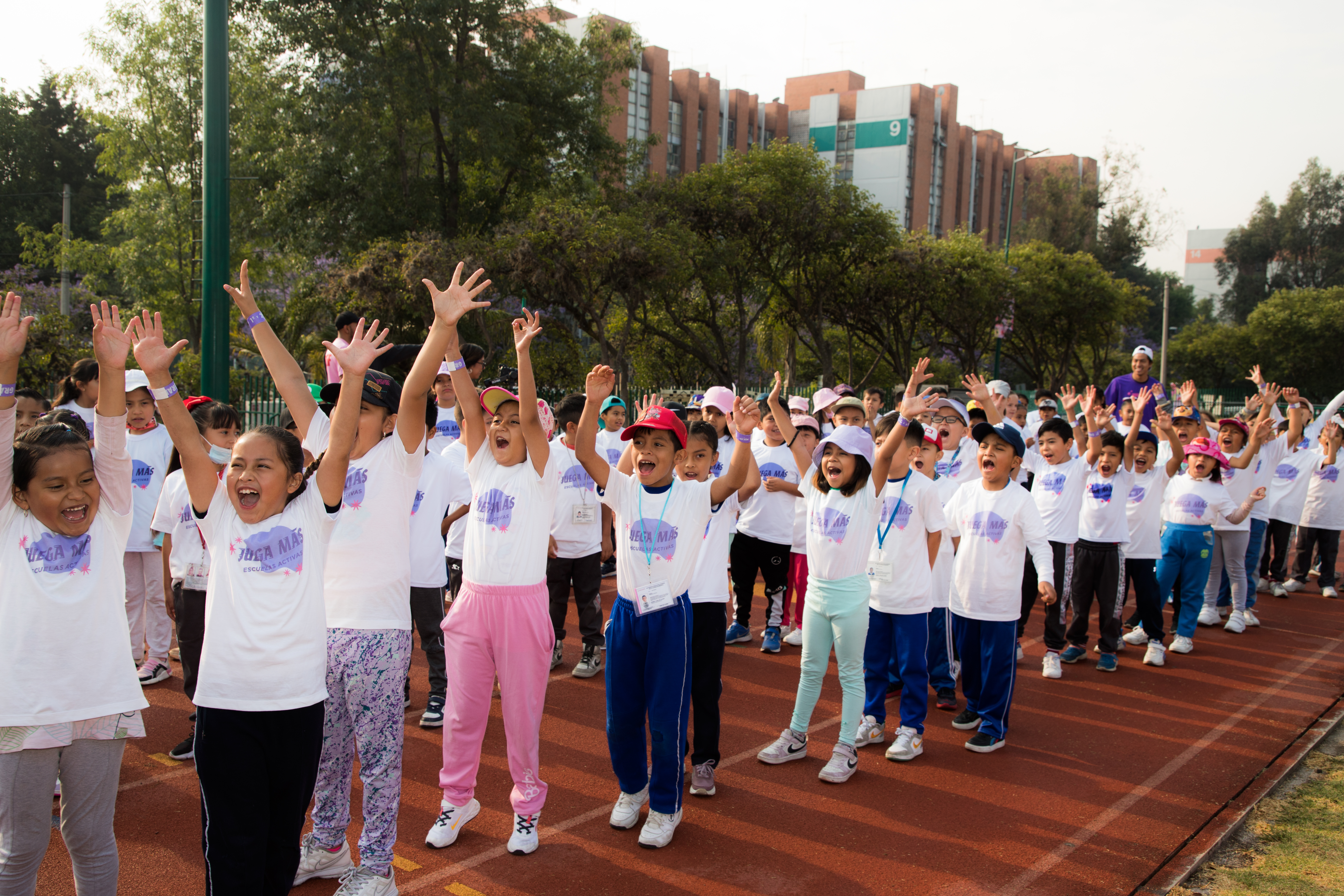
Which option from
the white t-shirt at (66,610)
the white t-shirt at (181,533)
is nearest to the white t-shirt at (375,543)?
the white t-shirt at (66,610)

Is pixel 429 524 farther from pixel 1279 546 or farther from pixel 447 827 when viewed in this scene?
pixel 1279 546

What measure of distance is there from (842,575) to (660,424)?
143cm

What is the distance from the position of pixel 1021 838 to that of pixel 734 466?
2.22 metres

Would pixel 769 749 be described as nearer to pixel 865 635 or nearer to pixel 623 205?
pixel 865 635

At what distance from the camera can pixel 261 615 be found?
312 centimetres

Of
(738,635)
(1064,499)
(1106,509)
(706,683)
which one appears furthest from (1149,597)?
(706,683)

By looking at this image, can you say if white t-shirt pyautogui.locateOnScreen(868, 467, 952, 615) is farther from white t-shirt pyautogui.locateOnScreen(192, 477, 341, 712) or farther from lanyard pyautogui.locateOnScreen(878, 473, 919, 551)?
white t-shirt pyautogui.locateOnScreen(192, 477, 341, 712)

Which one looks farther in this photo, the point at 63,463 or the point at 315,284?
the point at 315,284

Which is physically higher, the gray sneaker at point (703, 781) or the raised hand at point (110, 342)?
the raised hand at point (110, 342)

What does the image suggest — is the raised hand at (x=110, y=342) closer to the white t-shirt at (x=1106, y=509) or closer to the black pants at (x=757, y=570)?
the black pants at (x=757, y=570)

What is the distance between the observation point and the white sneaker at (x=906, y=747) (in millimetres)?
5398

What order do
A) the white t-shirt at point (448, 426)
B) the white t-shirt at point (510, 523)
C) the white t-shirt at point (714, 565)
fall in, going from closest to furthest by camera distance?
the white t-shirt at point (510, 523) < the white t-shirt at point (714, 565) < the white t-shirt at point (448, 426)

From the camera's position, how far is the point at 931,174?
225 feet

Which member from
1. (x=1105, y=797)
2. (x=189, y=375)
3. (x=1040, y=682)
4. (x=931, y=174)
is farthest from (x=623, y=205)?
(x=931, y=174)
